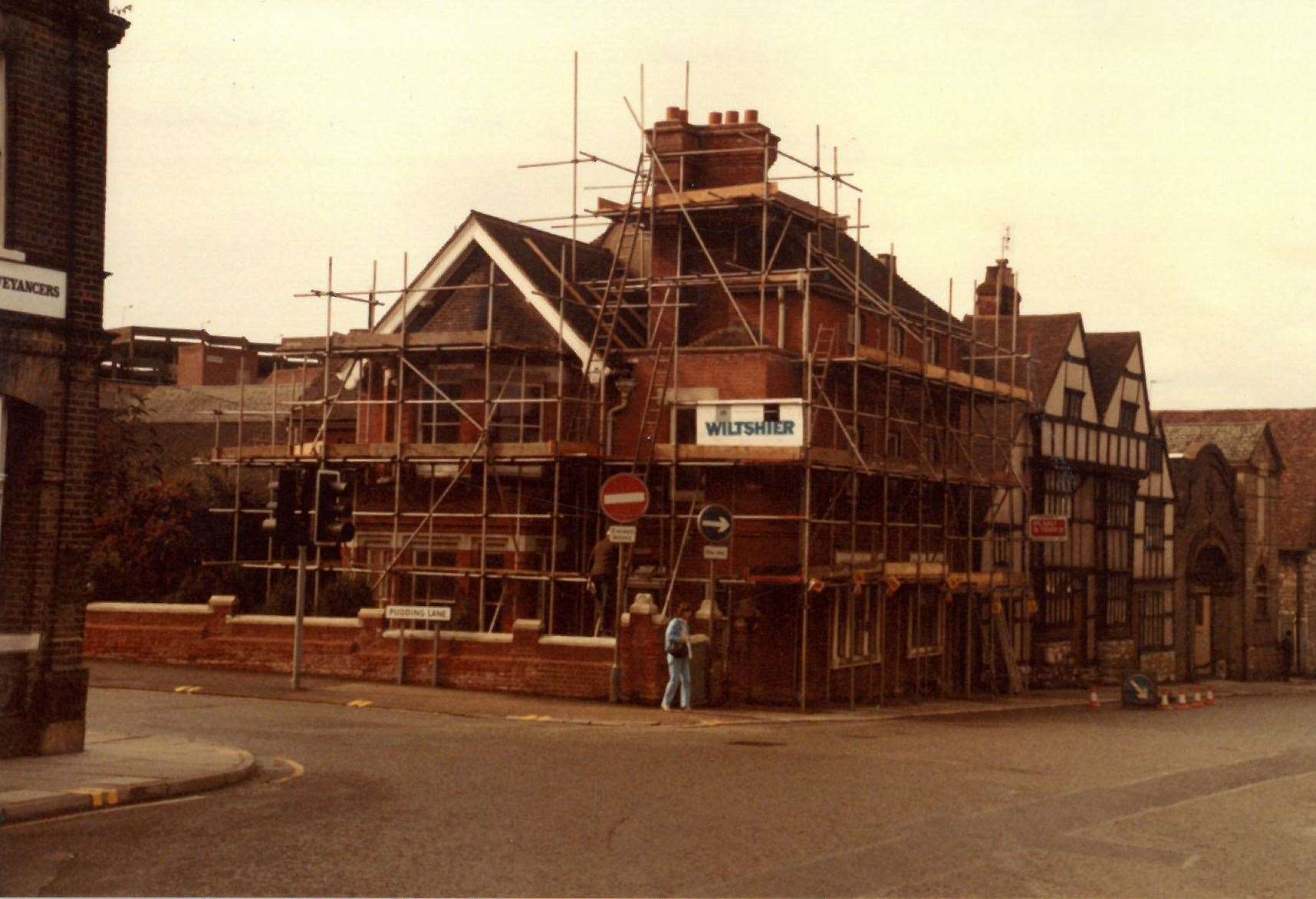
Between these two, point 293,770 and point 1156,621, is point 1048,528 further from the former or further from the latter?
point 293,770

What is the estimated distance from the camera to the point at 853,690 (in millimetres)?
31391

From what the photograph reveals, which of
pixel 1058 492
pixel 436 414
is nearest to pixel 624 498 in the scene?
pixel 436 414

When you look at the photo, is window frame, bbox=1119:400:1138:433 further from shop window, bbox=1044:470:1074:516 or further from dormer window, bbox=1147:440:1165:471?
shop window, bbox=1044:470:1074:516

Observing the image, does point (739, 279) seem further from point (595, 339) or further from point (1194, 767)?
point (1194, 767)

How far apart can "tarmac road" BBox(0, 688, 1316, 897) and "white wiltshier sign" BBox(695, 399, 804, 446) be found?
24.9ft

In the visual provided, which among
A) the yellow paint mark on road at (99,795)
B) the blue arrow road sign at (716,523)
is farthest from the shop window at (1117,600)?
the yellow paint mark on road at (99,795)

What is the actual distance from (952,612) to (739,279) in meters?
11.4

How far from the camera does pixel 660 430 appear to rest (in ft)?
102

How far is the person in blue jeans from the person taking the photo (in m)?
25.5

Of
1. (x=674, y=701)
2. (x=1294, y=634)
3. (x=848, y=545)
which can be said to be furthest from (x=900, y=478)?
(x=1294, y=634)

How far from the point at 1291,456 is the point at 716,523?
47.0 m

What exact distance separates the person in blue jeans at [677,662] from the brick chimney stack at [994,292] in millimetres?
23339

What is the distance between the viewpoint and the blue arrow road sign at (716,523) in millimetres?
25375

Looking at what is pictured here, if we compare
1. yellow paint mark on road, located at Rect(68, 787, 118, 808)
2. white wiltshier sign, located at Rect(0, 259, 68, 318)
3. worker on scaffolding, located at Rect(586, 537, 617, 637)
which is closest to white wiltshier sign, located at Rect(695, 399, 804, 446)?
worker on scaffolding, located at Rect(586, 537, 617, 637)
